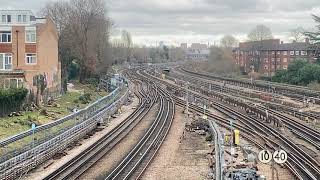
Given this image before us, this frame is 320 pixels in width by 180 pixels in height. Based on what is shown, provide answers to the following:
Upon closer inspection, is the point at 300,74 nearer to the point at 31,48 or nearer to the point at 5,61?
the point at 31,48

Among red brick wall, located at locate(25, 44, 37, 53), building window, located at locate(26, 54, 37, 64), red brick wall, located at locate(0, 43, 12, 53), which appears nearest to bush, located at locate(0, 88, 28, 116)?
building window, located at locate(26, 54, 37, 64)

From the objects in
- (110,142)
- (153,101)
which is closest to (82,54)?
(153,101)

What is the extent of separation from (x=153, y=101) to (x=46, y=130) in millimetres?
33405

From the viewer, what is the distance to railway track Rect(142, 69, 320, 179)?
26906mm

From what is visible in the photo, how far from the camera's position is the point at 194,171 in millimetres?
28062

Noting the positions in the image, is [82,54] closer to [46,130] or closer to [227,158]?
[46,130]

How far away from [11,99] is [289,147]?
21339 mm

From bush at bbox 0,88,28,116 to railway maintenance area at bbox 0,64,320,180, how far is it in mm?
4888

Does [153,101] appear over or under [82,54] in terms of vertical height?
under

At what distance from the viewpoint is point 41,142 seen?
31.2 m

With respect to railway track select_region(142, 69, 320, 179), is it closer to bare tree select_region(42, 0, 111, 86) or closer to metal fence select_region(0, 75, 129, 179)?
metal fence select_region(0, 75, 129, 179)

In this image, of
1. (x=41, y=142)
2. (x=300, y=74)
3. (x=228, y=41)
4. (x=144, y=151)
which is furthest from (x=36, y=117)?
(x=228, y=41)

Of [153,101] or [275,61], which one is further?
[275,61]

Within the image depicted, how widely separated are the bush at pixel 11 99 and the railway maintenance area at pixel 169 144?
489 cm
